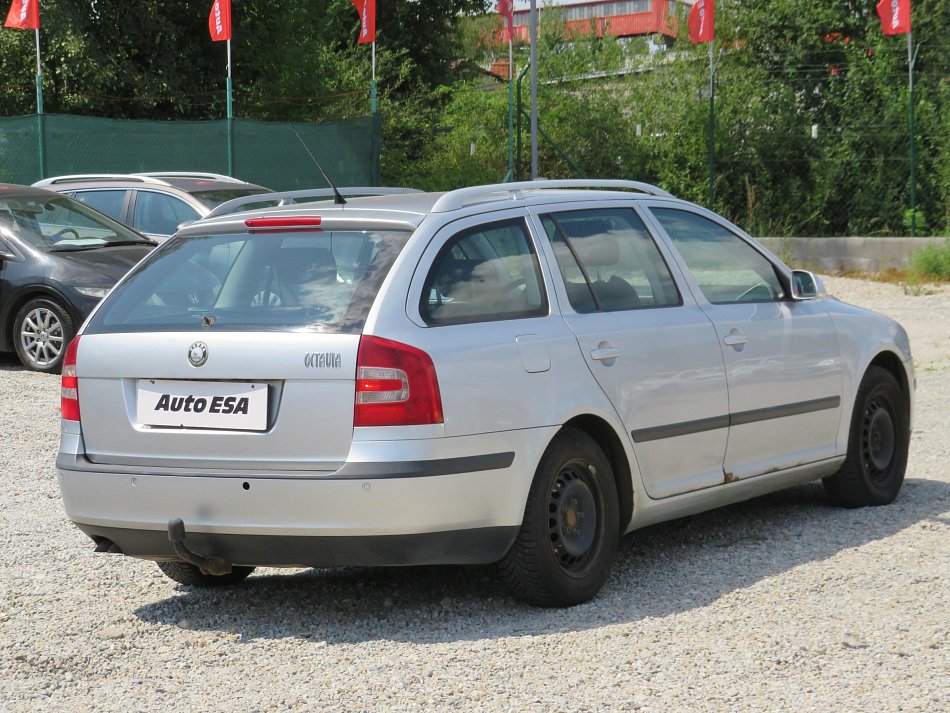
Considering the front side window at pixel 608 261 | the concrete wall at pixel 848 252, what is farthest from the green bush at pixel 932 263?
the front side window at pixel 608 261

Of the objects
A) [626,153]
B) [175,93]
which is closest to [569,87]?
[626,153]

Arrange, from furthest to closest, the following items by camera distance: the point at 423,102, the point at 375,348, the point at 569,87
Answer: the point at 423,102
the point at 569,87
the point at 375,348

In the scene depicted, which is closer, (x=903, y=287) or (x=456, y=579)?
(x=456, y=579)

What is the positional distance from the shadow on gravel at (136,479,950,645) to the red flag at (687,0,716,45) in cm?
1831

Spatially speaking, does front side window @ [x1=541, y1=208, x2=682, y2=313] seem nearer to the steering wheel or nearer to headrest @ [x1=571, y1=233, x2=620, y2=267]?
headrest @ [x1=571, y1=233, x2=620, y2=267]

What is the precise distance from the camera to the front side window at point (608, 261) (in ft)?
18.6

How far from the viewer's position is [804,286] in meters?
6.72

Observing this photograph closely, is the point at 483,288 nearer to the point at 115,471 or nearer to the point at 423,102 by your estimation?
the point at 115,471

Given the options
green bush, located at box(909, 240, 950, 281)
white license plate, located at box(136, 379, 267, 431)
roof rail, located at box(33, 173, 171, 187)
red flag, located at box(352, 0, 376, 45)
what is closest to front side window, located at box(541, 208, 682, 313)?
white license plate, located at box(136, 379, 267, 431)

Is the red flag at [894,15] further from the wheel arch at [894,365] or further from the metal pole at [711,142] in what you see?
the wheel arch at [894,365]

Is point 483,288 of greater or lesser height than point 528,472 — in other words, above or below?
above

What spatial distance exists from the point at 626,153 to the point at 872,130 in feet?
15.9

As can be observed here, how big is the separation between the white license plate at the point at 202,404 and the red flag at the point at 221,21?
19110 millimetres

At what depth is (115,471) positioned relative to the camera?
16.8 ft
